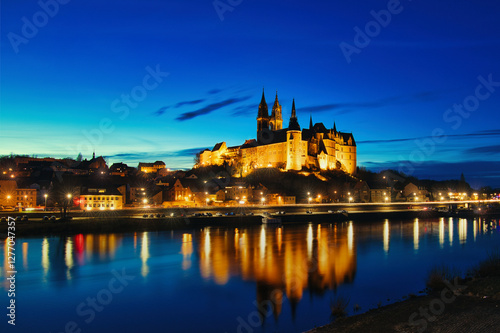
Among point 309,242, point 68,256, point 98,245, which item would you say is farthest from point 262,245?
point 68,256

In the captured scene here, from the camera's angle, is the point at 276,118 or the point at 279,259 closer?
the point at 279,259

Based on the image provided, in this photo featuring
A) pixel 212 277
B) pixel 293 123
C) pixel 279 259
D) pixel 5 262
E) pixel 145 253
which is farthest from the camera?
pixel 293 123

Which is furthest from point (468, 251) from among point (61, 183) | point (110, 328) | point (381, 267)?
point (61, 183)

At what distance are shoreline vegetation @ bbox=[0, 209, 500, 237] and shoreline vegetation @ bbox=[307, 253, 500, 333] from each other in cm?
3373

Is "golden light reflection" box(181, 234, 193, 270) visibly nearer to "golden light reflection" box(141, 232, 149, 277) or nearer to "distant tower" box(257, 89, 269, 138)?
"golden light reflection" box(141, 232, 149, 277)

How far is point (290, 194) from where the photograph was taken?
3270 inches

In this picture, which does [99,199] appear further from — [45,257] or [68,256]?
[45,257]

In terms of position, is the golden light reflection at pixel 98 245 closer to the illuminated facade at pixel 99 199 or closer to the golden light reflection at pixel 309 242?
the golden light reflection at pixel 309 242

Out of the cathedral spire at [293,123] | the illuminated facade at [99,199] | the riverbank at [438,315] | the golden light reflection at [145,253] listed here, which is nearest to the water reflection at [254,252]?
the golden light reflection at [145,253]

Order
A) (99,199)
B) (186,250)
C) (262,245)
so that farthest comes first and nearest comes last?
1. (99,199)
2. (262,245)
3. (186,250)

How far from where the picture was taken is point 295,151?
104562mm

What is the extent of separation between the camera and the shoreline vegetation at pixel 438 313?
14.0 m

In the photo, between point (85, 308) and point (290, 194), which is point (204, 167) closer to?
point (290, 194)

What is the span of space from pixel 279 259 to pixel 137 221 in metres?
24.0
